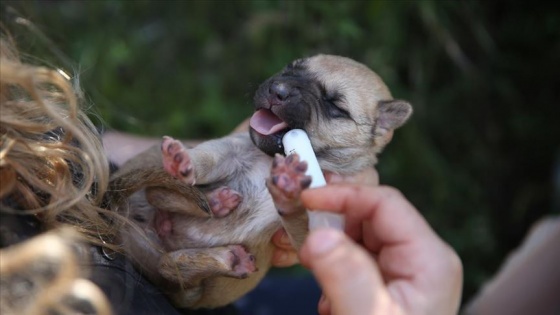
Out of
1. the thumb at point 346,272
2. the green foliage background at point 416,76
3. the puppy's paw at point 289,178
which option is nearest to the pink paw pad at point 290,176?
the puppy's paw at point 289,178

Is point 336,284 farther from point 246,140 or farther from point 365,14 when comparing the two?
point 365,14

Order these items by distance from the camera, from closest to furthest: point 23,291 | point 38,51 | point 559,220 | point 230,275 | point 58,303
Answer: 1. point 58,303
2. point 23,291
3. point 230,275
4. point 38,51
5. point 559,220

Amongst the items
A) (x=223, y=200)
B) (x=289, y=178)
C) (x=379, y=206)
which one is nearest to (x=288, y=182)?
(x=289, y=178)

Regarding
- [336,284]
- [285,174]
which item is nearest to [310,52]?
[285,174]

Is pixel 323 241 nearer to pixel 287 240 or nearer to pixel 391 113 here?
pixel 287 240

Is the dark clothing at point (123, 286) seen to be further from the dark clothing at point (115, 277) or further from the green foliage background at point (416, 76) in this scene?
the green foliage background at point (416, 76)

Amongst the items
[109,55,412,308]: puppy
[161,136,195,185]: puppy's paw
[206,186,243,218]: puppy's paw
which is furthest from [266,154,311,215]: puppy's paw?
[206,186,243,218]: puppy's paw
